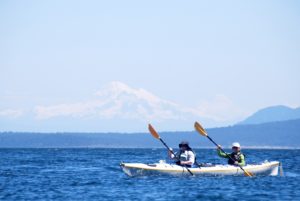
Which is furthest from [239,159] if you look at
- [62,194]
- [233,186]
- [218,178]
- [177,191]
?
[62,194]

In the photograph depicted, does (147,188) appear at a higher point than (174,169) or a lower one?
lower

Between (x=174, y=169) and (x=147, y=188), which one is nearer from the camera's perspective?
(x=147, y=188)

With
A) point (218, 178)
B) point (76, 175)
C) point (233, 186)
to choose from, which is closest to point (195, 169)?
point (218, 178)

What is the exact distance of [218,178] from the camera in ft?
147

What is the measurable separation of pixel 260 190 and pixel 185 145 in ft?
21.1

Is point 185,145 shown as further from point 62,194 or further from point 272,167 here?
point 62,194

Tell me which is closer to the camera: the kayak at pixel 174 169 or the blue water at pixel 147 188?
the blue water at pixel 147 188

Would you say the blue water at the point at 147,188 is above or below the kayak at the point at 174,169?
below

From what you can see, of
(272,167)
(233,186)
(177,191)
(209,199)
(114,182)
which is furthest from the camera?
(272,167)

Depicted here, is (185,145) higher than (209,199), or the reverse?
(185,145)

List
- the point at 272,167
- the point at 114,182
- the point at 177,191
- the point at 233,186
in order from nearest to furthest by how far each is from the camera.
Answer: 1. the point at 177,191
2. the point at 233,186
3. the point at 114,182
4. the point at 272,167

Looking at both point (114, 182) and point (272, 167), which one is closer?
point (114, 182)

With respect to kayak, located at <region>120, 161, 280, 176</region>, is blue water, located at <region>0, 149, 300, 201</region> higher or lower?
lower

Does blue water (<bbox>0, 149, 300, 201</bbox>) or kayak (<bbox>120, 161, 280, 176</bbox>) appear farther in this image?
kayak (<bbox>120, 161, 280, 176</bbox>)
